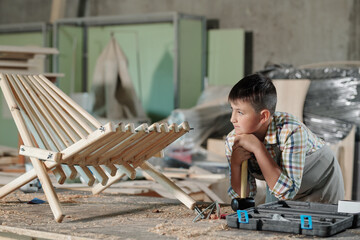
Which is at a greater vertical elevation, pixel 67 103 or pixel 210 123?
pixel 67 103

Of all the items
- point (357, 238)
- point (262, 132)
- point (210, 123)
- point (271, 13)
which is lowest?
point (210, 123)

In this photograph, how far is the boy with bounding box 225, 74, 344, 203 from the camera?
9.09 feet

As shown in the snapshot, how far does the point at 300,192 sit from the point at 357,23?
4.72m

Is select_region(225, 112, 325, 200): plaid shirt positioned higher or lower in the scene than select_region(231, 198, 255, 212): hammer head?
higher

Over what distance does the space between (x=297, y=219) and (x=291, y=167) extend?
0.43 m

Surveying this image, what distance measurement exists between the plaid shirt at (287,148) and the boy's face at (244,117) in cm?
8

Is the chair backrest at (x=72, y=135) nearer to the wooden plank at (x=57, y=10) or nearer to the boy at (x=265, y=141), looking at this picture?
the boy at (x=265, y=141)

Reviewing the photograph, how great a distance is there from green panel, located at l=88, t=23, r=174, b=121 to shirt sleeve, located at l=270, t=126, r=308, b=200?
18.1ft

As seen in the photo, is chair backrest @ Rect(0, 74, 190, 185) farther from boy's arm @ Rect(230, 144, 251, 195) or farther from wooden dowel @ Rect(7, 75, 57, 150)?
boy's arm @ Rect(230, 144, 251, 195)

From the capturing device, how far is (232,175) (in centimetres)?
288

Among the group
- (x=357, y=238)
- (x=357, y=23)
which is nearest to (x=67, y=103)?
(x=357, y=238)

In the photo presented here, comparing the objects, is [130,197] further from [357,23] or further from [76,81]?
[76,81]

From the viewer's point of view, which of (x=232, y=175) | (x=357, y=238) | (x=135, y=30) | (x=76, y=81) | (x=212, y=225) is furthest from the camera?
(x=76, y=81)

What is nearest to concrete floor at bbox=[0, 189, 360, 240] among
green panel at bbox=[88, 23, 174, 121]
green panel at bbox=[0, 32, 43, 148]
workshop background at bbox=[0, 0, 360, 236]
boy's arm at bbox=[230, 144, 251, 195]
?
boy's arm at bbox=[230, 144, 251, 195]
